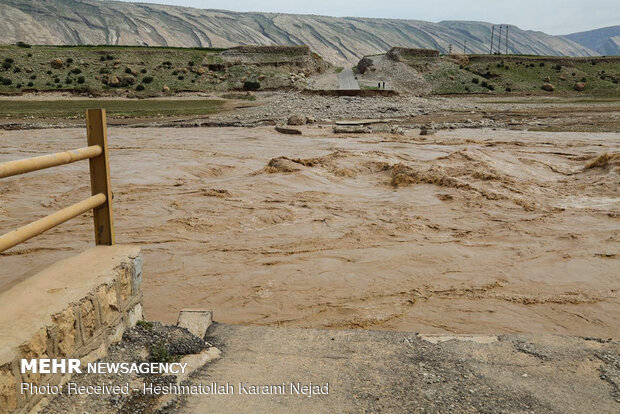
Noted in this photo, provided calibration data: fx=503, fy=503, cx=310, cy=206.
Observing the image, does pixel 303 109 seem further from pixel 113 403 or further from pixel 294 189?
pixel 113 403

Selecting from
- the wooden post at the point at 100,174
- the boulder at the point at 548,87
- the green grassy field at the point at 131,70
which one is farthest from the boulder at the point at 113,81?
the wooden post at the point at 100,174

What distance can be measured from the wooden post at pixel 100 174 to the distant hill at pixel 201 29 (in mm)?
96390

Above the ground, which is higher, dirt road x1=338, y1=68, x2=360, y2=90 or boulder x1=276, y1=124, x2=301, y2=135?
dirt road x1=338, y1=68, x2=360, y2=90

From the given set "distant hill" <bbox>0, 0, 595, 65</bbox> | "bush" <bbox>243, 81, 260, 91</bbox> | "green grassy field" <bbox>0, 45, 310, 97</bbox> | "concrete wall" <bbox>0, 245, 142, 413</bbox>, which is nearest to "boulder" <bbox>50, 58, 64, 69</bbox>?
"green grassy field" <bbox>0, 45, 310, 97</bbox>

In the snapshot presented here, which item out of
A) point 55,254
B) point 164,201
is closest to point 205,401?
point 55,254

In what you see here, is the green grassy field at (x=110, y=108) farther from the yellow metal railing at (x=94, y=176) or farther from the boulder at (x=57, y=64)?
the yellow metal railing at (x=94, y=176)

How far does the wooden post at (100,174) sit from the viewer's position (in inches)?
144

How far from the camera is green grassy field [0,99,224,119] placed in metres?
25.5

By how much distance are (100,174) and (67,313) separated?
128 cm

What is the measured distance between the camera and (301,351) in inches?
146

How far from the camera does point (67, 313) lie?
281 cm

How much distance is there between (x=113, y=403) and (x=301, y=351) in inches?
53.8

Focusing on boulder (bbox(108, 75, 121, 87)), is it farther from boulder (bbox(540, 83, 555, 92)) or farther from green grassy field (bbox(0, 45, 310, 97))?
boulder (bbox(540, 83, 555, 92))

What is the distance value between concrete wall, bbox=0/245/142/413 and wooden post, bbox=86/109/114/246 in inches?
5.9
